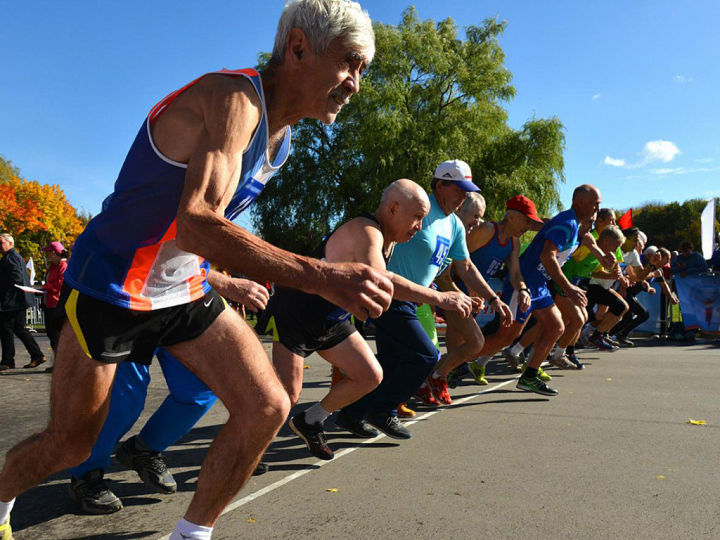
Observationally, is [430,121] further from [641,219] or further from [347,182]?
[641,219]

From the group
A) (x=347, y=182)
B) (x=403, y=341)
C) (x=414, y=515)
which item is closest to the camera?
(x=414, y=515)

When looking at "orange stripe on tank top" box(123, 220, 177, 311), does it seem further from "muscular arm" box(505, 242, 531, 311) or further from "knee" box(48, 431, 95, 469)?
"muscular arm" box(505, 242, 531, 311)

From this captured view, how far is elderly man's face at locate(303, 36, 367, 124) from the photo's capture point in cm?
219

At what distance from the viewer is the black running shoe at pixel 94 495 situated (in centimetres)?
303

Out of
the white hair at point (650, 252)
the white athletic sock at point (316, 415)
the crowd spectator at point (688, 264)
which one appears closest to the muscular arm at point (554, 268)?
the white athletic sock at point (316, 415)

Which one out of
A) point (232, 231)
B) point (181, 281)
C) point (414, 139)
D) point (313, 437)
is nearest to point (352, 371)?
point (313, 437)

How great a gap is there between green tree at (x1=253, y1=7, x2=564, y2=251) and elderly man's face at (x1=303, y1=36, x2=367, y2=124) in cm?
2273

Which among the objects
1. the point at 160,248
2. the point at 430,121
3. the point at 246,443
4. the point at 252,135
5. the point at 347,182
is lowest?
the point at 246,443

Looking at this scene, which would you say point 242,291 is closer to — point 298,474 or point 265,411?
point 265,411

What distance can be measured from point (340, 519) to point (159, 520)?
2.61 feet

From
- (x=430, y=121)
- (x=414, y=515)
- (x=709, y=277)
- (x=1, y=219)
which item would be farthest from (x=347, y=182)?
(x=1, y=219)

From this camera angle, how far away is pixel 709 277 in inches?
502

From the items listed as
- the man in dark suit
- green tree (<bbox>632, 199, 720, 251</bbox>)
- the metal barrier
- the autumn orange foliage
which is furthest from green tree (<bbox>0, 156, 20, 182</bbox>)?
green tree (<bbox>632, 199, 720, 251</bbox>)

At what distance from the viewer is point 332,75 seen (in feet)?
7.25
